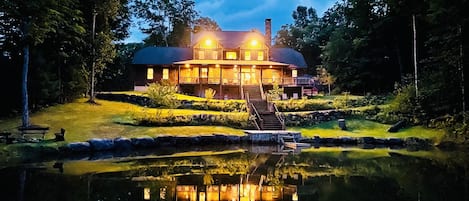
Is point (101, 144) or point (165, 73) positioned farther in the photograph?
point (165, 73)

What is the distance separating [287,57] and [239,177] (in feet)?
124

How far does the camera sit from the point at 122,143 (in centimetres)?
2212

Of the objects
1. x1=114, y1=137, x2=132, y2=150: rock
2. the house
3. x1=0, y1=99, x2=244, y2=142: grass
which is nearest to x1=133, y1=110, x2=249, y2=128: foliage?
x1=0, y1=99, x2=244, y2=142: grass

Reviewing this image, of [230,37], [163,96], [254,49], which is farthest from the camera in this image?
[230,37]

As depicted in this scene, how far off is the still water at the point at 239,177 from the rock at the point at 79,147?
1.51 metres

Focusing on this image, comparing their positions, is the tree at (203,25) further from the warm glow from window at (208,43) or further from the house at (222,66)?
the warm glow from window at (208,43)

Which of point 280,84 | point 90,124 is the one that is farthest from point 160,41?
point 90,124

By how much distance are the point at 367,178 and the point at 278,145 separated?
12010 mm

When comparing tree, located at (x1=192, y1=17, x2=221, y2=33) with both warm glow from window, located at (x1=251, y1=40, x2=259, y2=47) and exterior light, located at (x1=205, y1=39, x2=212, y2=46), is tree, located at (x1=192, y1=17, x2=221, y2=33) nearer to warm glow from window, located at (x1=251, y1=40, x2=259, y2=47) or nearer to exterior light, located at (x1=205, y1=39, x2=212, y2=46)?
exterior light, located at (x1=205, y1=39, x2=212, y2=46)

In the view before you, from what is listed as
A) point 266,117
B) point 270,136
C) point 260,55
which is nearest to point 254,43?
point 260,55

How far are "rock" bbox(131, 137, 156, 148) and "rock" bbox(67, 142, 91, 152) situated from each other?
266 cm

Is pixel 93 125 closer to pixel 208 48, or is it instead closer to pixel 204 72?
pixel 204 72

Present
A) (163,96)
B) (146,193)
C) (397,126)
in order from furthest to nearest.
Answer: (163,96) < (397,126) < (146,193)

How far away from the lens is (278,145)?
992 inches
